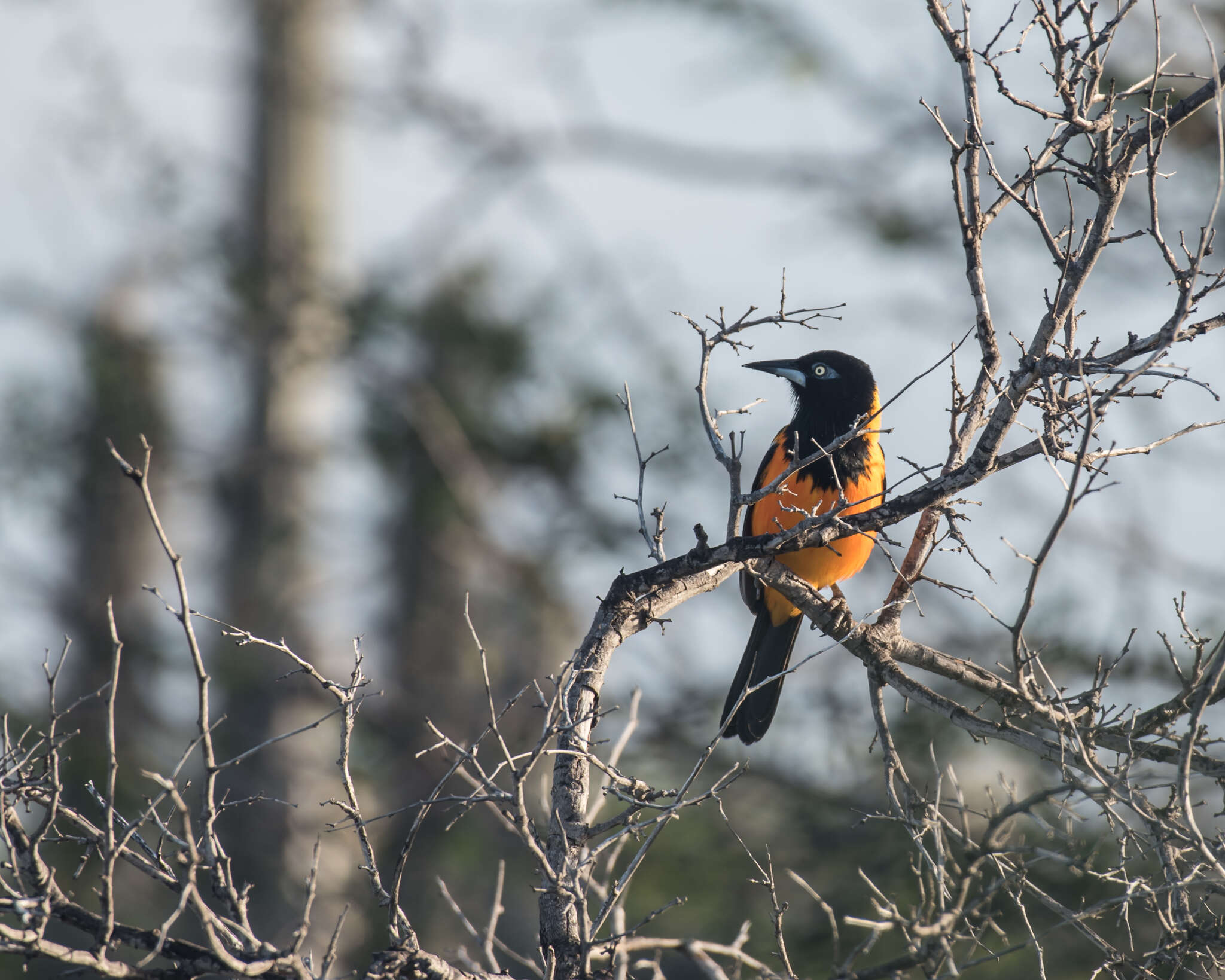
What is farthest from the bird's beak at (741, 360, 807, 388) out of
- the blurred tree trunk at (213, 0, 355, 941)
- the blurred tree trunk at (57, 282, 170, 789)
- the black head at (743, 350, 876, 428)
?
A: the blurred tree trunk at (57, 282, 170, 789)

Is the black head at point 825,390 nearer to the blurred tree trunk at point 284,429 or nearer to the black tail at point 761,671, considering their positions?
the black tail at point 761,671

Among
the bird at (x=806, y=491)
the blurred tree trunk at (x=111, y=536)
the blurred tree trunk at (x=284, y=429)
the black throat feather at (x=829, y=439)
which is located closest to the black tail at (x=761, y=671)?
the bird at (x=806, y=491)

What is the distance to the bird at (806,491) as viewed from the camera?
4.22 metres

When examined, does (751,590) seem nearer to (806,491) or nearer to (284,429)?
(806,491)

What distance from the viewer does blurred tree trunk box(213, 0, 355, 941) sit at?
9203 mm

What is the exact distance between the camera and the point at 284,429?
34.8 ft

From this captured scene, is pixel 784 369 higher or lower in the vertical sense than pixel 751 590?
higher

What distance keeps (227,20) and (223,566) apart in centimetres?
598

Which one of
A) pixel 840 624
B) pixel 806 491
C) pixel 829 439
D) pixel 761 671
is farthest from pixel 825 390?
pixel 840 624

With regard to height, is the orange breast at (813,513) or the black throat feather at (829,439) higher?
the black throat feather at (829,439)

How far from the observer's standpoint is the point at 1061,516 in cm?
195

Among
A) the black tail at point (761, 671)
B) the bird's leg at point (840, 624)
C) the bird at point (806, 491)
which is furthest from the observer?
the bird at point (806, 491)

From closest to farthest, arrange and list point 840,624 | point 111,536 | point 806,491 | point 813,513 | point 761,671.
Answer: point 840,624, point 813,513, point 806,491, point 761,671, point 111,536

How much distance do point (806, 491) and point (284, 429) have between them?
7478 mm
